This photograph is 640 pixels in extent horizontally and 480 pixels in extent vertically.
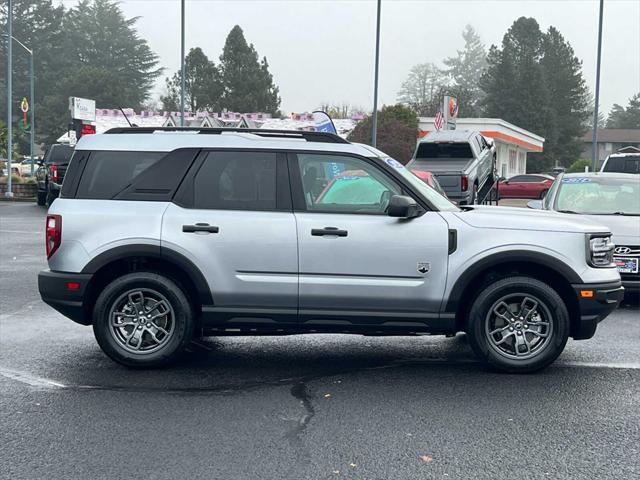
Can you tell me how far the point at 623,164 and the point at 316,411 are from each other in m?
16.4

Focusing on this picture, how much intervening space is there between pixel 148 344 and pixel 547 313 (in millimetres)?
3247

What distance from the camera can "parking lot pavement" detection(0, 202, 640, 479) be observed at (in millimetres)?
4652

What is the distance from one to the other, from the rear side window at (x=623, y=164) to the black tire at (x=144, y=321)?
1557cm

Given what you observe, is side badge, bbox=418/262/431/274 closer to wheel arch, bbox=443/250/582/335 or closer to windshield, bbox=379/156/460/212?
wheel arch, bbox=443/250/582/335

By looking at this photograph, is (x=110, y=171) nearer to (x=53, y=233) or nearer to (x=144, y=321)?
(x=53, y=233)

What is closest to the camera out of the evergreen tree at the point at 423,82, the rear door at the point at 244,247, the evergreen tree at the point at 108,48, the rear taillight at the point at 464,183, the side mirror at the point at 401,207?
the side mirror at the point at 401,207

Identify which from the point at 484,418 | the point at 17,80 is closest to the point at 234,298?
the point at 484,418

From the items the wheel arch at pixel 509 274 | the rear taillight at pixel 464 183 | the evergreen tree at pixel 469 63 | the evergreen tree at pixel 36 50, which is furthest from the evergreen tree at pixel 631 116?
the wheel arch at pixel 509 274

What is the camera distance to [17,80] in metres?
87.6

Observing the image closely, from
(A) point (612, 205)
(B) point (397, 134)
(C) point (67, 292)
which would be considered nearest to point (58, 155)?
(B) point (397, 134)

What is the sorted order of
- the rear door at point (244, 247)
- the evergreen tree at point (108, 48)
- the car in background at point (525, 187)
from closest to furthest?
the rear door at point (244, 247) → the car in background at point (525, 187) → the evergreen tree at point (108, 48)

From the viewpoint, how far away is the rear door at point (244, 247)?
663 centimetres

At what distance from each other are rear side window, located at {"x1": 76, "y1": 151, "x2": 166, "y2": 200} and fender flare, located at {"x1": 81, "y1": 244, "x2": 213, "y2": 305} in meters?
0.49

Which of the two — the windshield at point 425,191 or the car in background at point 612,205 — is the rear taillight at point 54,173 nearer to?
the car in background at point 612,205
